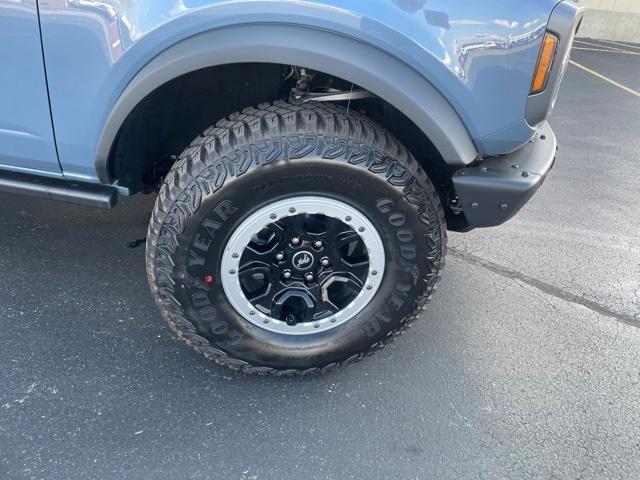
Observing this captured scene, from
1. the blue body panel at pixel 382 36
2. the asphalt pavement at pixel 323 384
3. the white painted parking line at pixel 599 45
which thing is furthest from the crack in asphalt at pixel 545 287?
the white painted parking line at pixel 599 45

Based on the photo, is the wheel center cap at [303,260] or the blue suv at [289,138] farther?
the wheel center cap at [303,260]

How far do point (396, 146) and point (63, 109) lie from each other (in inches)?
47.6

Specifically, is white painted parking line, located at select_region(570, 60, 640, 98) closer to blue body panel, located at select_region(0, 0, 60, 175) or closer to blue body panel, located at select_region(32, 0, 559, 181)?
blue body panel, located at select_region(32, 0, 559, 181)

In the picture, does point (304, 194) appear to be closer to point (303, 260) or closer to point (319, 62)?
point (303, 260)

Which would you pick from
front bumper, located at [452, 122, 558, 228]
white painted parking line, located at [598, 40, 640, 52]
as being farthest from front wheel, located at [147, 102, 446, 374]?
white painted parking line, located at [598, 40, 640, 52]

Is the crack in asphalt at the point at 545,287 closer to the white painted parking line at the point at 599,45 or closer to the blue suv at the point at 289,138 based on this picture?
the blue suv at the point at 289,138

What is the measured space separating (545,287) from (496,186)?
1361 mm

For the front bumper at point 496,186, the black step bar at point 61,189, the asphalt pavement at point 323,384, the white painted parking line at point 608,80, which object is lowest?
the white painted parking line at point 608,80

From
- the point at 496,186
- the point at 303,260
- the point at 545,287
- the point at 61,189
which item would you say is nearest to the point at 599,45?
the point at 545,287

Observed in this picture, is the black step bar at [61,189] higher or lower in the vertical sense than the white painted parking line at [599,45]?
higher

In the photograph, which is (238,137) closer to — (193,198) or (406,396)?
(193,198)

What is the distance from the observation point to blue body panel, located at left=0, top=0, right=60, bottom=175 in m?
1.78

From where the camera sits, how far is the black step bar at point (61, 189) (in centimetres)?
211

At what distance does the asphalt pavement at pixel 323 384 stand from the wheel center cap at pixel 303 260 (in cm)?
53
